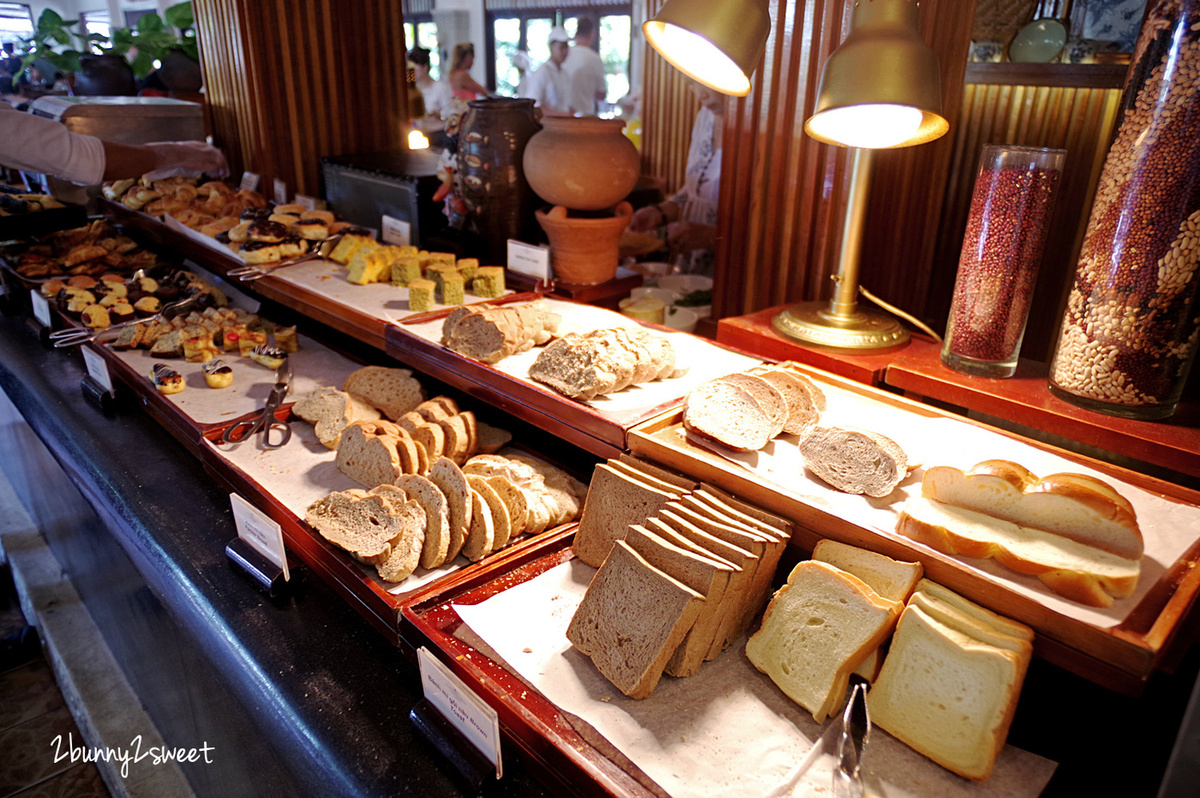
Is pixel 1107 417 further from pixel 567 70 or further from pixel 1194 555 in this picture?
pixel 567 70

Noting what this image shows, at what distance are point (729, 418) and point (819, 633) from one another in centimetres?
44

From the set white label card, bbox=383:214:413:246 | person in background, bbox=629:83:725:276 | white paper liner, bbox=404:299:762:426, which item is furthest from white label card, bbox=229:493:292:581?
person in background, bbox=629:83:725:276

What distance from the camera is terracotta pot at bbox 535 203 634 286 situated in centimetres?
236

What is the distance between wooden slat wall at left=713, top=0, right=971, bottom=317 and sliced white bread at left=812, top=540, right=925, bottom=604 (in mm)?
1062

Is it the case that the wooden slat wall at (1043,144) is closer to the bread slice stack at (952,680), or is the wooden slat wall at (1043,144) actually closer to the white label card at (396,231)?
the bread slice stack at (952,680)

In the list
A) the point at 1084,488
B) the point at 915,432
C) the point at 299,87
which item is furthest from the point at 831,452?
the point at 299,87

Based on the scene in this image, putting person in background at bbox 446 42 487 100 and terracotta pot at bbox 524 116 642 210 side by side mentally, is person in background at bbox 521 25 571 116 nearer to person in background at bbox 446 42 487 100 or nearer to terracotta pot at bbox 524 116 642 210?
person in background at bbox 446 42 487 100

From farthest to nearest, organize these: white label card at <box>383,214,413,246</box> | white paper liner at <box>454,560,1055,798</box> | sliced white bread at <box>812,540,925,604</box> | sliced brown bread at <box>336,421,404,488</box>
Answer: white label card at <box>383,214,413,246</box>, sliced brown bread at <box>336,421,404,488</box>, sliced white bread at <box>812,540,925,604</box>, white paper liner at <box>454,560,1055,798</box>

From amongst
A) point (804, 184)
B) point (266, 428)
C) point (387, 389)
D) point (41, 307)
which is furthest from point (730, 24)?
point (41, 307)

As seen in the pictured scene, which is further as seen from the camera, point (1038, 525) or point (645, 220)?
point (645, 220)

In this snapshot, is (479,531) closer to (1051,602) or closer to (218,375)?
(1051,602)

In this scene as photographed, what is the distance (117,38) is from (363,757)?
5.57 metres

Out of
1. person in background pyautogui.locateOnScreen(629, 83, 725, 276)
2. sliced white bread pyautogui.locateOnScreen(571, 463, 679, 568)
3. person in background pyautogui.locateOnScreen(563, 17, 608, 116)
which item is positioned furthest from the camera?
person in background pyautogui.locateOnScreen(563, 17, 608, 116)

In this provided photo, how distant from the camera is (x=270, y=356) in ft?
8.02
